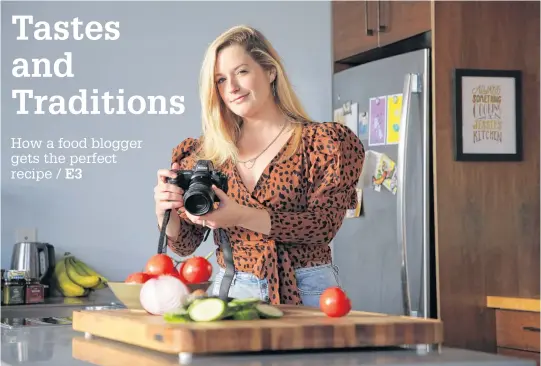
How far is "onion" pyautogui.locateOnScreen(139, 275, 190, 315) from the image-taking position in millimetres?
1537

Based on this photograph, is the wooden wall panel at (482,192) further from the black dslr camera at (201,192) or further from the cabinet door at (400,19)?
the black dslr camera at (201,192)

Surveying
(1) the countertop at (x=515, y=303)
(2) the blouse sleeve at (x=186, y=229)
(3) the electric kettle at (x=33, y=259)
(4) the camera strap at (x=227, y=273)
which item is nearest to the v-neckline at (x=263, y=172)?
(2) the blouse sleeve at (x=186, y=229)

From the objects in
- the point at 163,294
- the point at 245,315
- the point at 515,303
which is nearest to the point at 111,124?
the point at 515,303

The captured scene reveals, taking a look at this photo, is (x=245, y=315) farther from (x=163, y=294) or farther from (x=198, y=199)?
(x=198, y=199)

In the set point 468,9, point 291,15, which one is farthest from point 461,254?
point 291,15

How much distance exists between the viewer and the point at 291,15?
4.09m

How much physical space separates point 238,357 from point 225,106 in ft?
2.74

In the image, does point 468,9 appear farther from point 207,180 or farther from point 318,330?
point 318,330

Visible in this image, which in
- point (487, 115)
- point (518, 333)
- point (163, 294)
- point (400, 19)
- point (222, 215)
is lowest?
point (518, 333)

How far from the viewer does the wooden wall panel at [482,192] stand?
3387 mm

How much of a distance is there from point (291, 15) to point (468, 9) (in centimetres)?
90

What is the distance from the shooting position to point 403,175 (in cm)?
343

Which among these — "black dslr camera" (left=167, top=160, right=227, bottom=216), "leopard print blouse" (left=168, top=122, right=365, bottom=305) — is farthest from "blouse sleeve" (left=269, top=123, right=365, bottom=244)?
"black dslr camera" (left=167, top=160, right=227, bottom=216)

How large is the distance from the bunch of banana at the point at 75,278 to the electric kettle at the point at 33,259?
0.19 ft
